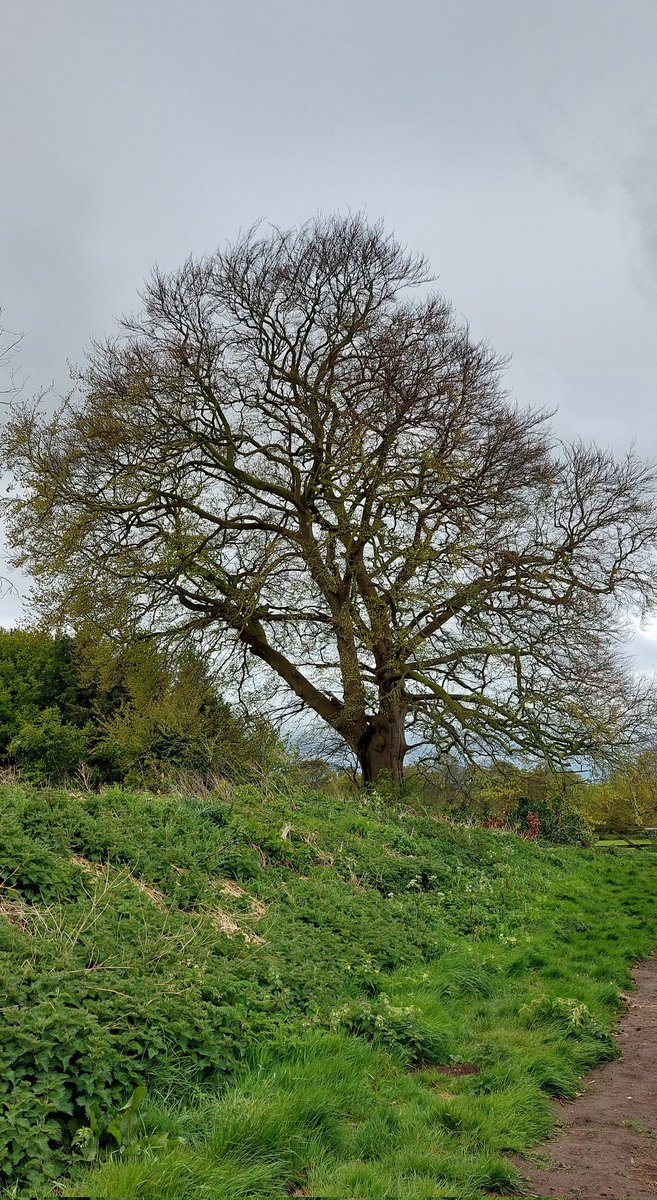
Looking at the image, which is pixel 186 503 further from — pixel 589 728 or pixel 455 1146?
pixel 455 1146

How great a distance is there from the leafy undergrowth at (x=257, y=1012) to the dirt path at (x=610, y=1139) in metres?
0.19

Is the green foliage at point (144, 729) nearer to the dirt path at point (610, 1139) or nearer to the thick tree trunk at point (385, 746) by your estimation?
the thick tree trunk at point (385, 746)

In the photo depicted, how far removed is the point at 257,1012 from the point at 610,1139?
224cm

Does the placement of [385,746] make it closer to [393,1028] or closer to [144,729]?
[144,729]

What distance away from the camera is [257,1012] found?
17.1 ft

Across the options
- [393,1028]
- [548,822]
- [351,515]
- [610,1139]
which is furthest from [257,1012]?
[548,822]

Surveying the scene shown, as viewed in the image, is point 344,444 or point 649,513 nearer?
point 344,444

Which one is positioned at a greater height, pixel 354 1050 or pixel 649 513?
pixel 649 513

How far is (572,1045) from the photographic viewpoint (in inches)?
247

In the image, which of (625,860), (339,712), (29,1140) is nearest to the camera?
(29,1140)

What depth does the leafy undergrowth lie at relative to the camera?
12.4ft

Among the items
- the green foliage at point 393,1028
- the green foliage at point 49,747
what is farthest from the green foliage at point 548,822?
the green foliage at point 393,1028

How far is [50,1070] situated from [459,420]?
1516 cm

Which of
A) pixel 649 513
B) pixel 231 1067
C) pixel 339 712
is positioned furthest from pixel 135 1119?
pixel 649 513
